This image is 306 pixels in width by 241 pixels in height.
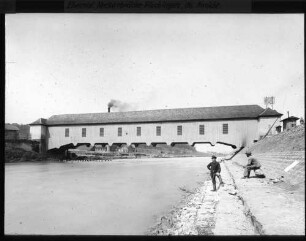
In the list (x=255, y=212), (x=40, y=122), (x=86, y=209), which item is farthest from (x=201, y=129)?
(x=255, y=212)

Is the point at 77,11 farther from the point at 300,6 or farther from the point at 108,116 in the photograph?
the point at 108,116

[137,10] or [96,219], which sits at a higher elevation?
[137,10]

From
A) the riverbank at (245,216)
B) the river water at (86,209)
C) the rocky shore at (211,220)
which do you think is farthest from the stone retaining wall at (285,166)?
the river water at (86,209)

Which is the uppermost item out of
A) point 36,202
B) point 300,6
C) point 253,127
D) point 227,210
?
point 300,6

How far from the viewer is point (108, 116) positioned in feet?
103

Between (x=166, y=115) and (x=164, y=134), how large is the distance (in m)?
2.34

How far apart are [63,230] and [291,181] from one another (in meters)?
5.95

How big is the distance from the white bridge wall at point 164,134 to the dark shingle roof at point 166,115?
0.53m

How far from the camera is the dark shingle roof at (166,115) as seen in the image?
89.1ft

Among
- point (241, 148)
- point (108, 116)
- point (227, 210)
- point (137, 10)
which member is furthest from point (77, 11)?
point (108, 116)

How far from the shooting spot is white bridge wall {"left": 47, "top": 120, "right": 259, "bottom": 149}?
26422 millimetres

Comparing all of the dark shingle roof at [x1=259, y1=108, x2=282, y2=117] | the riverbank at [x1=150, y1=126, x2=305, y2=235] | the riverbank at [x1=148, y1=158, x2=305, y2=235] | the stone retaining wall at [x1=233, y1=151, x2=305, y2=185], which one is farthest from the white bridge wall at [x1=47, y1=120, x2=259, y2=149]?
the riverbank at [x1=148, y1=158, x2=305, y2=235]

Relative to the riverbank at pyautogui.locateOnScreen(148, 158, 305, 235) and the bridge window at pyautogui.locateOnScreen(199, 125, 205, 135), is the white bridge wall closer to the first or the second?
the bridge window at pyautogui.locateOnScreen(199, 125, 205, 135)

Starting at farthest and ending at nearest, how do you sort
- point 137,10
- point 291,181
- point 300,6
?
point 291,181
point 137,10
point 300,6
